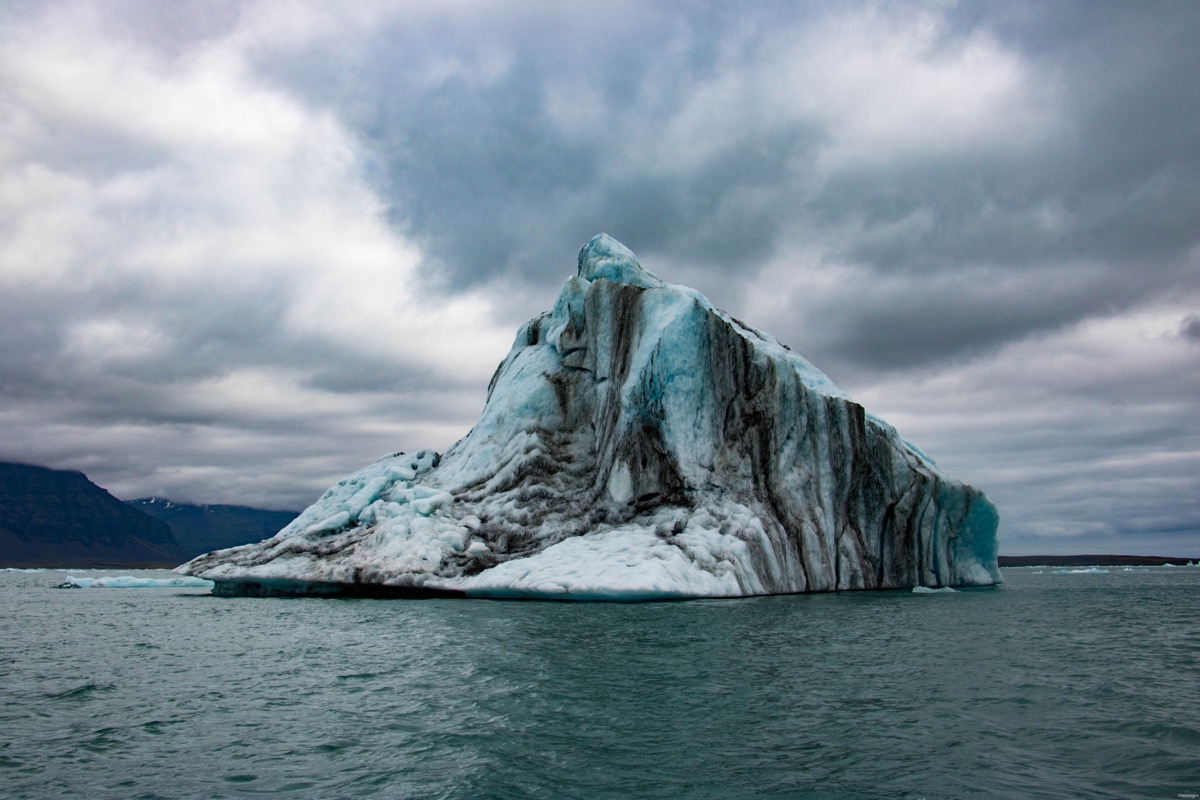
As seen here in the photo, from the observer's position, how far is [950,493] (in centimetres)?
3384

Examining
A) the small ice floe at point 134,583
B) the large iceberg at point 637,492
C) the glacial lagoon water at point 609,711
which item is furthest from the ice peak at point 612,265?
the small ice floe at point 134,583

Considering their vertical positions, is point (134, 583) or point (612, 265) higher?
point (612, 265)

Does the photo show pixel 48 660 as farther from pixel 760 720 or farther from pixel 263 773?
pixel 760 720

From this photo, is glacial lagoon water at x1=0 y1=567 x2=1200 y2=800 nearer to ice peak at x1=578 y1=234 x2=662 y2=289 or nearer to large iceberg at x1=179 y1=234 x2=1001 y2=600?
large iceberg at x1=179 y1=234 x2=1001 y2=600

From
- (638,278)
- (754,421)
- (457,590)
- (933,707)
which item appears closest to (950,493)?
(754,421)

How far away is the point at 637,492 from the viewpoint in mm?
27844

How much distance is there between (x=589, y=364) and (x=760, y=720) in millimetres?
24768

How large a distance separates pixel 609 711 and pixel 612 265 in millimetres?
27480

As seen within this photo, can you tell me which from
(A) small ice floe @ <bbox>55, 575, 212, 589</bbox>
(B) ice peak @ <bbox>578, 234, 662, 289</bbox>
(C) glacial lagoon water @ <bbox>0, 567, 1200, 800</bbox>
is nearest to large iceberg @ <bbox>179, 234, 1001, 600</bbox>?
(B) ice peak @ <bbox>578, 234, 662, 289</bbox>

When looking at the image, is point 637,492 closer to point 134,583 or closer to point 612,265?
point 612,265

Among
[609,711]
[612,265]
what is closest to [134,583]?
[612,265]

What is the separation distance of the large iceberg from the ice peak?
0.15 m

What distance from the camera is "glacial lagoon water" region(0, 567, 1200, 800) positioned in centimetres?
696

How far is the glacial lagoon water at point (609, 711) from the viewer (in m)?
6.96
